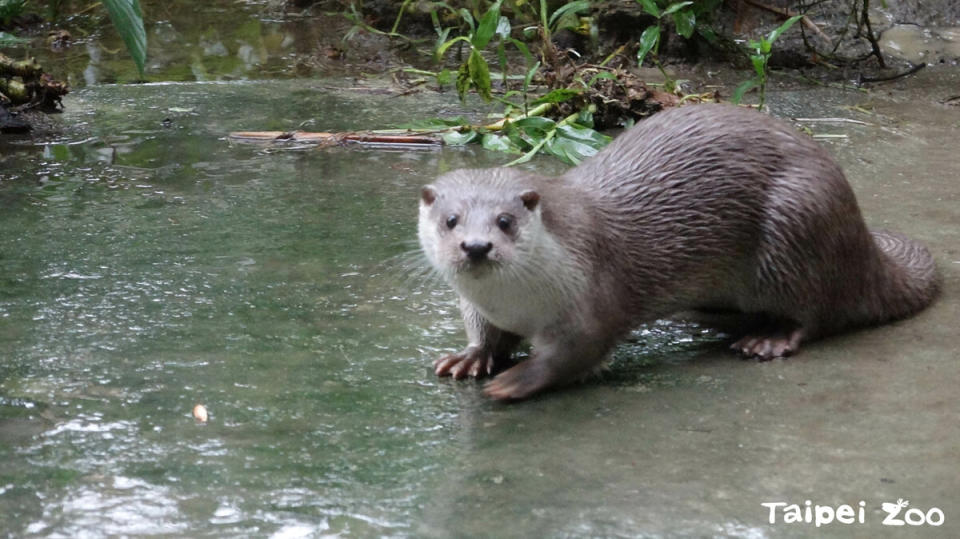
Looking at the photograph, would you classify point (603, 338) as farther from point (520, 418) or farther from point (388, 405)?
point (388, 405)

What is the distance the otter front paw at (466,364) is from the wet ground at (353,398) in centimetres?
5

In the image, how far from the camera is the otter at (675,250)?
240 centimetres

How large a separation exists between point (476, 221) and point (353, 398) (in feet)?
1.40

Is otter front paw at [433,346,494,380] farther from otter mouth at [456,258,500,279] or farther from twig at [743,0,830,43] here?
twig at [743,0,830,43]

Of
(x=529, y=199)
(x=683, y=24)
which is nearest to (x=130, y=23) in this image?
(x=529, y=199)

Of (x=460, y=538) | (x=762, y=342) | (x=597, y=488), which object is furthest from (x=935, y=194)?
(x=460, y=538)

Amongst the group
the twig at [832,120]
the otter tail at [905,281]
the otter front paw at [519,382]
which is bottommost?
the otter front paw at [519,382]

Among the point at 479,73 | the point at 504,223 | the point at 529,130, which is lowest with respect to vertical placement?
the point at 529,130

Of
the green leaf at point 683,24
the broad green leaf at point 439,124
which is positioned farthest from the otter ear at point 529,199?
the green leaf at point 683,24

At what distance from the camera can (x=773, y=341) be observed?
8.64 feet

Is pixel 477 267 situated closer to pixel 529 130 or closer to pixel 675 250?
pixel 675 250

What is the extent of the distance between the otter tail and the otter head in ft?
3.05

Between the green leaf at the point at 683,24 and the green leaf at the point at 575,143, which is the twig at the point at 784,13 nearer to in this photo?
the green leaf at the point at 683,24

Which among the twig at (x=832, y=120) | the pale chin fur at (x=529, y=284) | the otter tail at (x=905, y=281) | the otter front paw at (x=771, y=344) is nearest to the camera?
the pale chin fur at (x=529, y=284)
